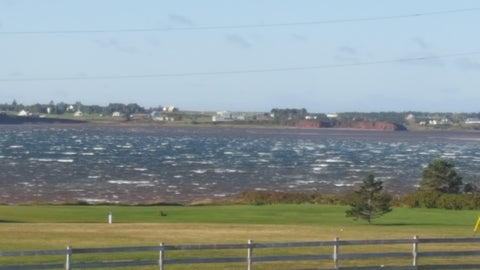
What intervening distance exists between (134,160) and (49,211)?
3297 inches

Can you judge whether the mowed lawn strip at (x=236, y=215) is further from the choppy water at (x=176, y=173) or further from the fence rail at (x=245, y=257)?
the fence rail at (x=245, y=257)

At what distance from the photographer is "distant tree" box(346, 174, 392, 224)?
5031 cm

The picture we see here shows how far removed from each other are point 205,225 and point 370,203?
26.7ft

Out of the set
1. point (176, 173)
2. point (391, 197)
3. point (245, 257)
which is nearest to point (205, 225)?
point (391, 197)

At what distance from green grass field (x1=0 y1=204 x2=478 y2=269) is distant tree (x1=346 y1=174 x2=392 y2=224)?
24.0 inches

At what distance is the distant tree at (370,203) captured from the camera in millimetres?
50312

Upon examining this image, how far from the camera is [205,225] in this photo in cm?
4584

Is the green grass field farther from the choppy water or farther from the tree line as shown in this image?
the choppy water

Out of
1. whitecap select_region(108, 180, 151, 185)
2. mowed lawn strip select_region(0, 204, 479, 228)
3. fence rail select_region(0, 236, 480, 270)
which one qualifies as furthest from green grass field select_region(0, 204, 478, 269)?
whitecap select_region(108, 180, 151, 185)

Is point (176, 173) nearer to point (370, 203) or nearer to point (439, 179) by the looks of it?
point (439, 179)

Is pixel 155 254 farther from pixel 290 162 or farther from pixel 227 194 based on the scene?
pixel 290 162

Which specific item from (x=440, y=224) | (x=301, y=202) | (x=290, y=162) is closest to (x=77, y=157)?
(x=290, y=162)

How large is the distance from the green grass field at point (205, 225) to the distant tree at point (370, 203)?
608mm

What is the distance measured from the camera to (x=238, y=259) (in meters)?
27.9
